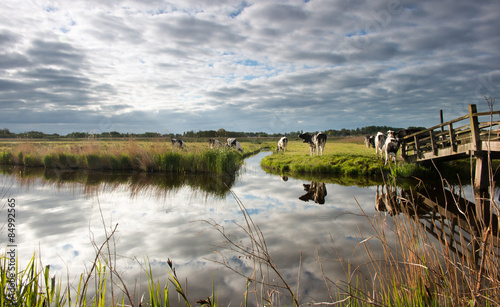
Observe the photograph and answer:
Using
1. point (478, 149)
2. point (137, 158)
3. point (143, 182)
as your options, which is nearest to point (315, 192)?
point (478, 149)

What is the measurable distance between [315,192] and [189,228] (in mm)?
6242

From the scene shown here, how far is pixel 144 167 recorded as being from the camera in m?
18.0

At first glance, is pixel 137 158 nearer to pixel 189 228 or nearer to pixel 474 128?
pixel 189 228

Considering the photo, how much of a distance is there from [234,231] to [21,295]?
447 cm

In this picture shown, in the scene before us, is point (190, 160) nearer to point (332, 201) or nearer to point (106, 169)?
point (106, 169)

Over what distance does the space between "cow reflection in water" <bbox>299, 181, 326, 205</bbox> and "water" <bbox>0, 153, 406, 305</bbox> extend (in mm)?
183

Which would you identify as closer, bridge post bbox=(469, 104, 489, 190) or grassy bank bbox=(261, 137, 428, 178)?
bridge post bbox=(469, 104, 489, 190)

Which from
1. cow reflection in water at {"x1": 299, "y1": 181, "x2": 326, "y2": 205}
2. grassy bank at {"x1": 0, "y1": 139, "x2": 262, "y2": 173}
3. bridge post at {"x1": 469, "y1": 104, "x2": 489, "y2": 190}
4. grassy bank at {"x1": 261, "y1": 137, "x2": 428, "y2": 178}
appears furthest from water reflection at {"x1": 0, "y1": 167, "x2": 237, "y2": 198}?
bridge post at {"x1": 469, "y1": 104, "x2": 489, "y2": 190}

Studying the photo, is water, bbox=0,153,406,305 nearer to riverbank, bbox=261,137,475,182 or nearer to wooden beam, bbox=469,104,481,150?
riverbank, bbox=261,137,475,182

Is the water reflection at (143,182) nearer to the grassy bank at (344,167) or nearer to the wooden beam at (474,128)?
the grassy bank at (344,167)

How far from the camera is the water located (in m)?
4.73

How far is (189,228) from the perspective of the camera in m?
7.14

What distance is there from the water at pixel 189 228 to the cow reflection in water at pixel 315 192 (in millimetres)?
183

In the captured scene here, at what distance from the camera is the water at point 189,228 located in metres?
4.73
